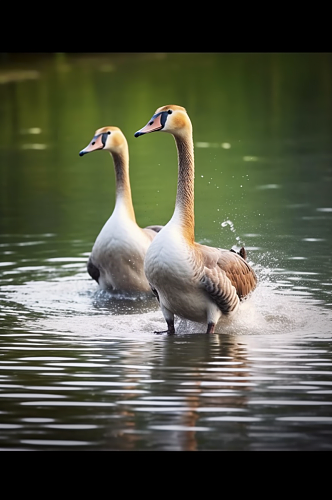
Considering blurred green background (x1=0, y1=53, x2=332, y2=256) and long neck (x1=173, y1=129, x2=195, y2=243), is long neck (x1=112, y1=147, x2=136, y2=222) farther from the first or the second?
long neck (x1=173, y1=129, x2=195, y2=243)

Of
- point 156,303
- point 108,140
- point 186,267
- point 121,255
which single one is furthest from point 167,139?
point 186,267

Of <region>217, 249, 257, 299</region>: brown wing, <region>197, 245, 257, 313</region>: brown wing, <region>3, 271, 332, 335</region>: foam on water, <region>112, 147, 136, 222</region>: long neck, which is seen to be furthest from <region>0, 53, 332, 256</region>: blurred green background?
<region>197, 245, 257, 313</region>: brown wing

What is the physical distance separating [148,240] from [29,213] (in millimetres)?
5625

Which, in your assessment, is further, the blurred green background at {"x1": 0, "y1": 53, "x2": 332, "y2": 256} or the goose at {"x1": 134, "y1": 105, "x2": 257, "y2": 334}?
the blurred green background at {"x1": 0, "y1": 53, "x2": 332, "y2": 256}

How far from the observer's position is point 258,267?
12.9m

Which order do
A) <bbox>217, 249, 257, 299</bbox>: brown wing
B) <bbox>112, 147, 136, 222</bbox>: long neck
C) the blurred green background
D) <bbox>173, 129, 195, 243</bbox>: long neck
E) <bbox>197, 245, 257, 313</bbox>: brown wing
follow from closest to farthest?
1. <bbox>197, 245, 257, 313</bbox>: brown wing
2. <bbox>173, 129, 195, 243</bbox>: long neck
3. <bbox>217, 249, 257, 299</bbox>: brown wing
4. <bbox>112, 147, 136, 222</bbox>: long neck
5. the blurred green background

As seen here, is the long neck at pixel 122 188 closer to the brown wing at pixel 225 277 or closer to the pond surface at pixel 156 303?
the pond surface at pixel 156 303

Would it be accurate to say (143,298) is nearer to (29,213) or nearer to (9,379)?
(9,379)

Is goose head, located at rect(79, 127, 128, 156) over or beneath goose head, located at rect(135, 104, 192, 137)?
beneath

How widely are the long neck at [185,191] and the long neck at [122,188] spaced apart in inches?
93.2

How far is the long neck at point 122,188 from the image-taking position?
1259cm

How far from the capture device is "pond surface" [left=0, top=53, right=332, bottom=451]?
292 inches

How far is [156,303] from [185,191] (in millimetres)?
2279

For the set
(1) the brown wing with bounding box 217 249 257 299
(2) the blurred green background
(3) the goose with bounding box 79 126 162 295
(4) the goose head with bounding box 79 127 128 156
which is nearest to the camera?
(1) the brown wing with bounding box 217 249 257 299
